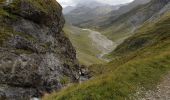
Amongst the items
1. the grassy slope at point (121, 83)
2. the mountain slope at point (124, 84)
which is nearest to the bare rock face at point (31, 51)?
the grassy slope at point (121, 83)

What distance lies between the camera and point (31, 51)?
141ft

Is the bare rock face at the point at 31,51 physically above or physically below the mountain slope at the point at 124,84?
above

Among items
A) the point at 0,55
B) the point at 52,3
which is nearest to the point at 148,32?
the point at 52,3

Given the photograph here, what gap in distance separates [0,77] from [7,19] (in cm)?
886

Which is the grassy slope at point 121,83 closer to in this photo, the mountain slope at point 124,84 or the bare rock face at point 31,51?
the mountain slope at point 124,84

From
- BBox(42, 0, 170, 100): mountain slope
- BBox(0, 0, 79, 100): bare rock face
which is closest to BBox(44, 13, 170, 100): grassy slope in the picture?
BBox(42, 0, 170, 100): mountain slope

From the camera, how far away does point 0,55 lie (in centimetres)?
3831

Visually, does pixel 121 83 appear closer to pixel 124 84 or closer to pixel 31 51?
pixel 124 84

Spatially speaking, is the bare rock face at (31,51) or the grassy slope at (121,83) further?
the bare rock face at (31,51)

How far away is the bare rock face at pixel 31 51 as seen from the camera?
3881 centimetres

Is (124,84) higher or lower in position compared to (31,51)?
lower

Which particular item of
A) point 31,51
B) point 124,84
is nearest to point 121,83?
point 124,84

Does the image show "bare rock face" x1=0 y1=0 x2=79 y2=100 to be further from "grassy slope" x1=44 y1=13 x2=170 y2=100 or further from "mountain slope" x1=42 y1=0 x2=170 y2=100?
"mountain slope" x1=42 y1=0 x2=170 y2=100

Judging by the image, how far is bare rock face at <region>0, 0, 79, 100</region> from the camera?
1528 inches
